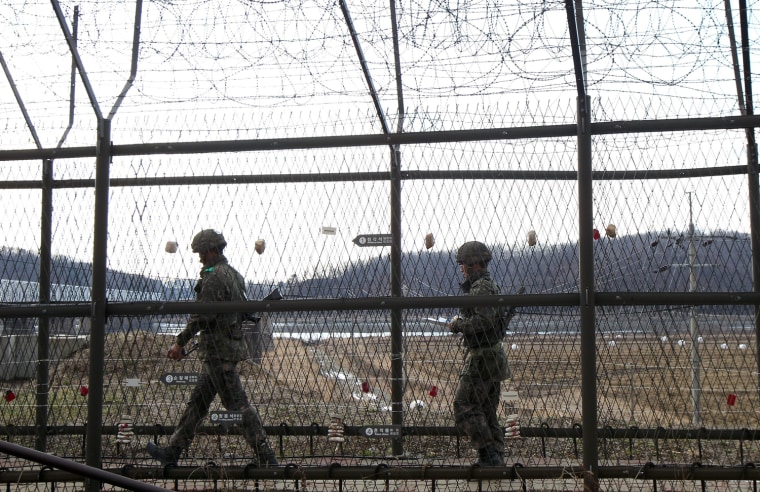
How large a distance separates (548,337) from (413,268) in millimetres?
1010

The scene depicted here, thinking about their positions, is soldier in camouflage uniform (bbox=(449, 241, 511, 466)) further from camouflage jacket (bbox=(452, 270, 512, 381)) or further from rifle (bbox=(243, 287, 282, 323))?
rifle (bbox=(243, 287, 282, 323))

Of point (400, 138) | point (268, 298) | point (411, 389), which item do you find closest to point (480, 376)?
point (411, 389)

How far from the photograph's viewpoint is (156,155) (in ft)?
15.6

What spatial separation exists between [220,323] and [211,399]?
0.50 metres

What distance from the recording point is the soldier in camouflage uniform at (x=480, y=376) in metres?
4.91

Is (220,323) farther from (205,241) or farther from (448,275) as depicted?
(448,275)

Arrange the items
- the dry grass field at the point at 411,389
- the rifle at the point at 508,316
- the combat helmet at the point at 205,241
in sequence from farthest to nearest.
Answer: the combat helmet at the point at 205,241 < the dry grass field at the point at 411,389 < the rifle at the point at 508,316

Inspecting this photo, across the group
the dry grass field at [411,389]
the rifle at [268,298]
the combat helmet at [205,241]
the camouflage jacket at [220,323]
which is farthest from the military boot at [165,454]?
the combat helmet at [205,241]

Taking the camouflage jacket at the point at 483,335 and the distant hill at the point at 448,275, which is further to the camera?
the camouflage jacket at the point at 483,335

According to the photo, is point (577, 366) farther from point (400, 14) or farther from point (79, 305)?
point (79, 305)

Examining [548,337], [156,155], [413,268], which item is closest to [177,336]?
[156,155]

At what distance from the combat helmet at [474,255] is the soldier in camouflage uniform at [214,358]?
1.45m

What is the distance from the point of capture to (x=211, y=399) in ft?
16.6

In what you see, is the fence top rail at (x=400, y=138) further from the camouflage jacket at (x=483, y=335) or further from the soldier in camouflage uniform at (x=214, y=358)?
the camouflage jacket at (x=483, y=335)
